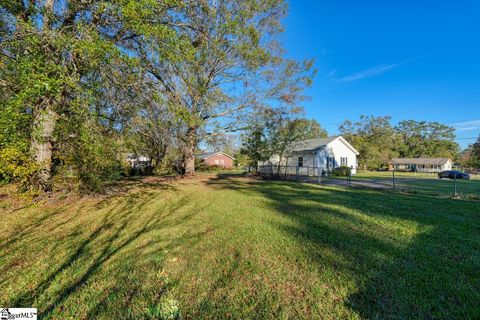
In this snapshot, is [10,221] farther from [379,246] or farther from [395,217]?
[395,217]

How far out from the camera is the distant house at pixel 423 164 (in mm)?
43719

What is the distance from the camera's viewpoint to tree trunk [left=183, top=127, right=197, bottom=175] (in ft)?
44.8

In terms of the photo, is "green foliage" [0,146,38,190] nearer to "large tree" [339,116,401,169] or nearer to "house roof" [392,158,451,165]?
"large tree" [339,116,401,169]

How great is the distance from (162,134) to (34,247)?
831 cm

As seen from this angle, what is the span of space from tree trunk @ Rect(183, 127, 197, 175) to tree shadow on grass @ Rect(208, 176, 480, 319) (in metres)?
9.19

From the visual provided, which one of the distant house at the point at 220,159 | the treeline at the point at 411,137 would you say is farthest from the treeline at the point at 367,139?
the distant house at the point at 220,159

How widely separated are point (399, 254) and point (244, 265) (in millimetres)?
2421

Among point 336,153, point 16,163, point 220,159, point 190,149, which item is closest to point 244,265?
point 16,163

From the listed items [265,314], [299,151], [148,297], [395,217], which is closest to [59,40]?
[148,297]

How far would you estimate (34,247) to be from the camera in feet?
12.2

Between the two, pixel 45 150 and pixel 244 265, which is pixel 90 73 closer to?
pixel 45 150

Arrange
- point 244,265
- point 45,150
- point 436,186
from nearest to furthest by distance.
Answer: point 244,265 < point 45,150 < point 436,186

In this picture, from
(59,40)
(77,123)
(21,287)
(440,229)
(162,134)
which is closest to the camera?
(21,287)

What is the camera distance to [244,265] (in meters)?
3.01
